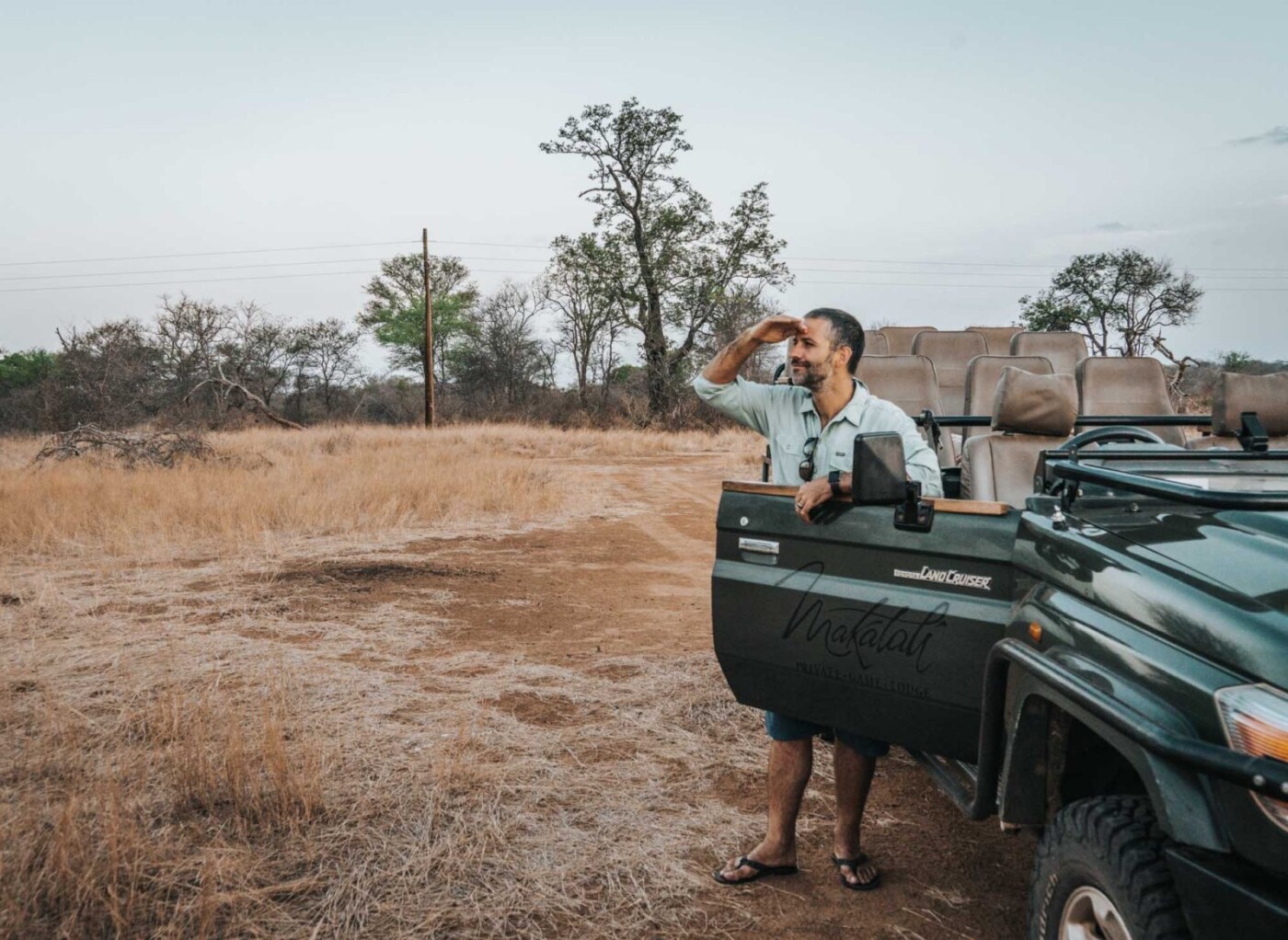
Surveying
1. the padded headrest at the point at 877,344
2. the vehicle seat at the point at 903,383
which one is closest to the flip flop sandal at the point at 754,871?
the vehicle seat at the point at 903,383

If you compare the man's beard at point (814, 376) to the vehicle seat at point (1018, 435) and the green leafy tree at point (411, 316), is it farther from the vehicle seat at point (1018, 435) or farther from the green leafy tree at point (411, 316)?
the green leafy tree at point (411, 316)

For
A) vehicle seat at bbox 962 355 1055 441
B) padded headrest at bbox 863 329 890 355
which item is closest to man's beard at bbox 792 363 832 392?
vehicle seat at bbox 962 355 1055 441

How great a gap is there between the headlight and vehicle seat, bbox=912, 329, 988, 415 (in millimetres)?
6339

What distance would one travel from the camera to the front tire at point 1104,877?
179cm

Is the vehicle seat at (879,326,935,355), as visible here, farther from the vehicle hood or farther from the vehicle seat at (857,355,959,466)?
the vehicle hood

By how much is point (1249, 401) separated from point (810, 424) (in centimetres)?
172

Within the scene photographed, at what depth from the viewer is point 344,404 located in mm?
42969

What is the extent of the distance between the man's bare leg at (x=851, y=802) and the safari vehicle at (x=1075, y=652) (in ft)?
0.73

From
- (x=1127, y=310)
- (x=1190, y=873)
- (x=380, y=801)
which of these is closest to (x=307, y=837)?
(x=380, y=801)

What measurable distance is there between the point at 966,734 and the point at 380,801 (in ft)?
7.84

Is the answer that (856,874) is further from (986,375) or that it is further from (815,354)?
(986,375)

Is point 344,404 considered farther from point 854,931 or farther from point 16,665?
point 854,931

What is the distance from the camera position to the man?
324 cm

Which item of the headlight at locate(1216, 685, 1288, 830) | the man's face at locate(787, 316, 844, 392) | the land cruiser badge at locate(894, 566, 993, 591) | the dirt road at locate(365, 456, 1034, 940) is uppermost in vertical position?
the man's face at locate(787, 316, 844, 392)
